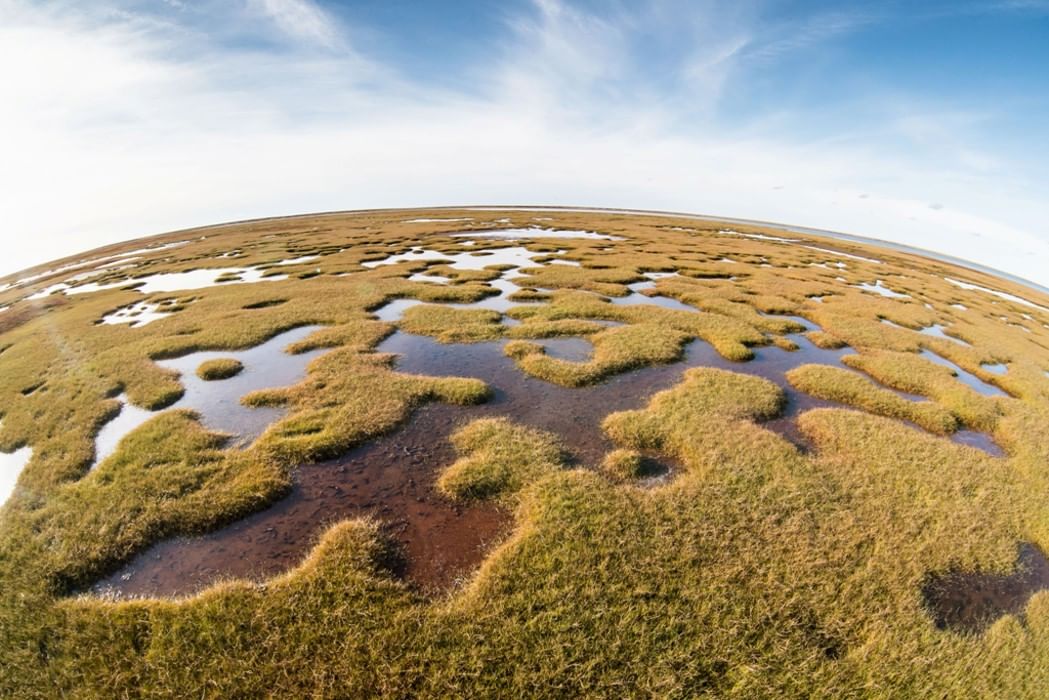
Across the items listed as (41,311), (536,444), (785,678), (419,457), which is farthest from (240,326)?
(41,311)

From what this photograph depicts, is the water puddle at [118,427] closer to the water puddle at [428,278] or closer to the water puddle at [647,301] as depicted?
the water puddle at [428,278]

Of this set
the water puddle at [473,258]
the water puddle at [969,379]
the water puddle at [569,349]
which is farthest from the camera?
the water puddle at [473,258]

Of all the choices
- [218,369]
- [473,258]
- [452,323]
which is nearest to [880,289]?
[473,258]

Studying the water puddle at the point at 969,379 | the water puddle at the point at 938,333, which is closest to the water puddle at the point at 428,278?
the water puddle at the point at 969,379

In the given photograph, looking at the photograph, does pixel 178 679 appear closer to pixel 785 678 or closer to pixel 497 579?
pixel 497 579

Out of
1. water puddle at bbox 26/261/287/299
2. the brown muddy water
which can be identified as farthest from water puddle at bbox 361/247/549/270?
the brown muddy water

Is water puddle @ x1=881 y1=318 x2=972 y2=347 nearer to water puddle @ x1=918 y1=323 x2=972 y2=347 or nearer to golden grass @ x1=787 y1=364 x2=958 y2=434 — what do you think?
water puddle @ x1=918 y1=323 x2=972 y2=347
